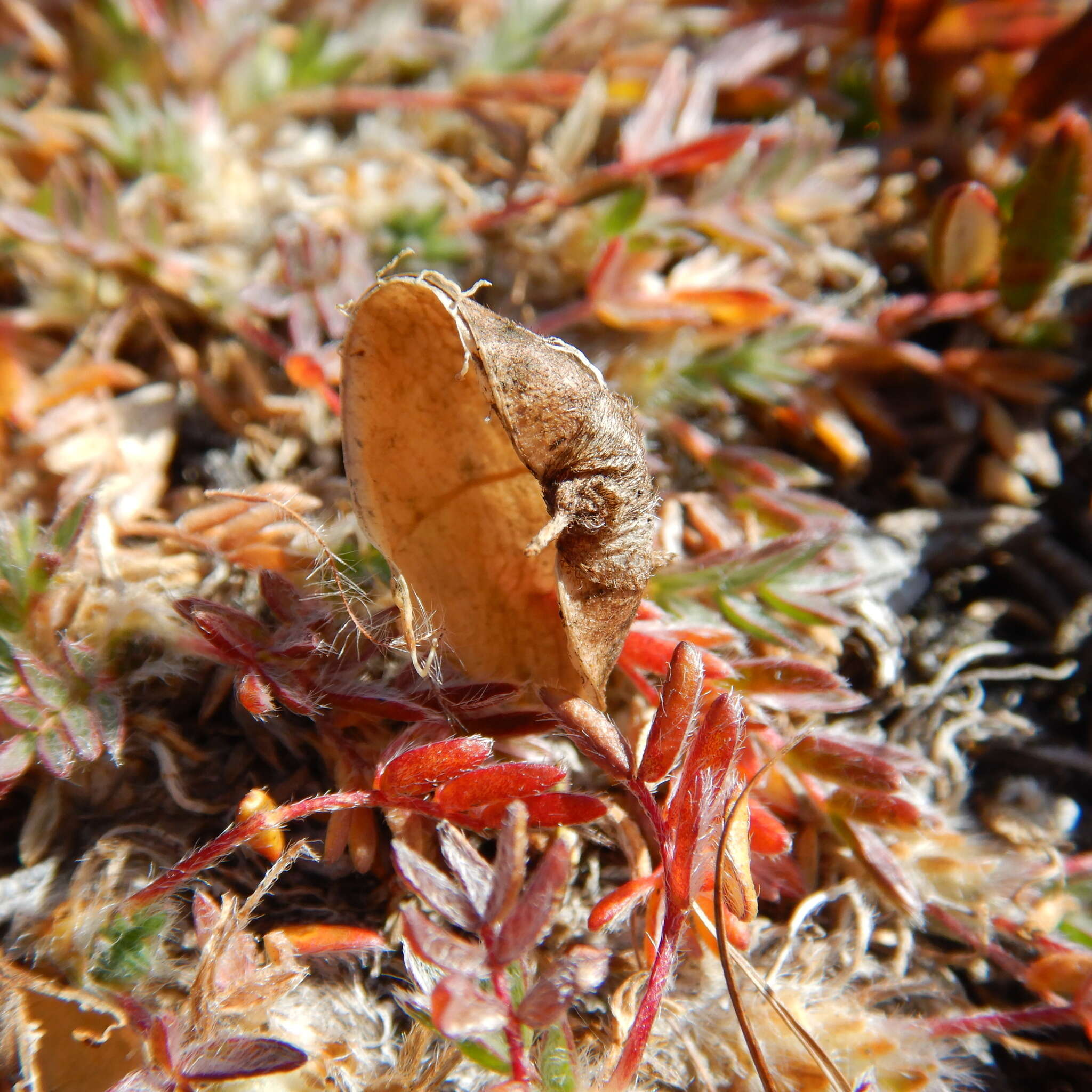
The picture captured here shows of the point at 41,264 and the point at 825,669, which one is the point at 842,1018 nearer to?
the point at 825,669

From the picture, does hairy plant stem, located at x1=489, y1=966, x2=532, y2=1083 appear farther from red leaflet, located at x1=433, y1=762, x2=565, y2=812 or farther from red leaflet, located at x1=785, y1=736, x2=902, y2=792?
red leaflet, located at x1=785, y1=736, x2=902, y2=792

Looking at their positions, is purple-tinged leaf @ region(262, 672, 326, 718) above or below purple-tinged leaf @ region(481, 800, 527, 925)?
above

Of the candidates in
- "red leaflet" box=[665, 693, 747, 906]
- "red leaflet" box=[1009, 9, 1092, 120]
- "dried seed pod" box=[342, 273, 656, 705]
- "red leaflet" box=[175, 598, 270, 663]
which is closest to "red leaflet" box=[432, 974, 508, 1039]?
"red leaflet" box=[665, 693, 747, 906]

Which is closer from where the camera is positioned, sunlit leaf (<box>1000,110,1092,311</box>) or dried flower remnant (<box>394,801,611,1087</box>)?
dried flower remnant (<box>394,801,611,1087</box>)

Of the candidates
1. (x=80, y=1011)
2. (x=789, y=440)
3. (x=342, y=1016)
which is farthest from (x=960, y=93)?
(x=80, y=1011)

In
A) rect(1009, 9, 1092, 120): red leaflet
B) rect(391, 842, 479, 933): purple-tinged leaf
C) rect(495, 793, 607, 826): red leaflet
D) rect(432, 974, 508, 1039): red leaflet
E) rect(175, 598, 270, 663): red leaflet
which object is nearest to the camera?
rect(432, 974, 508, 1039): red leaflet

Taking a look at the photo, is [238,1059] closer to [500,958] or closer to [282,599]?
[500,958]

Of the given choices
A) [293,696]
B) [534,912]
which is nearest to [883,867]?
[534,912]
